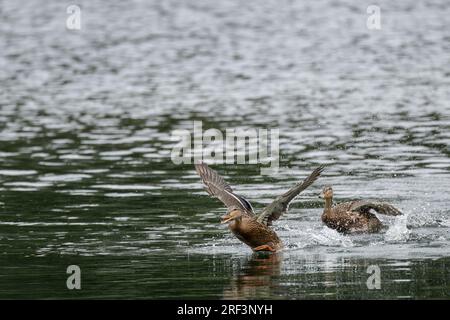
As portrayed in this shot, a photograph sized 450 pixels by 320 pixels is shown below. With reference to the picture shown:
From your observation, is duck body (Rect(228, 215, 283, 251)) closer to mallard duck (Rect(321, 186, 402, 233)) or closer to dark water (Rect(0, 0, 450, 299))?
dark water (Rect(0, 0, 450, 299))

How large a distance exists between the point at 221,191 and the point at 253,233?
1.10m

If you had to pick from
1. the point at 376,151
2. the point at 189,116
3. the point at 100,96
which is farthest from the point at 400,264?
the point at 100,96

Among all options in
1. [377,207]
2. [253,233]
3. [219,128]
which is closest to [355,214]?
[377,207]

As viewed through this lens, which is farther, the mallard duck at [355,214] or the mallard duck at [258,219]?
the mallard duck at [355,214]

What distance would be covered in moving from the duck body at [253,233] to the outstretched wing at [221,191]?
31 centimetres

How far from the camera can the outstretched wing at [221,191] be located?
15064 mm

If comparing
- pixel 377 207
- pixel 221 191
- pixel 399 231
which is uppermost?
pixel 221 191

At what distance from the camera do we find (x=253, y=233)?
14.6 meters

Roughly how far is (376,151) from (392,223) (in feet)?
17.3

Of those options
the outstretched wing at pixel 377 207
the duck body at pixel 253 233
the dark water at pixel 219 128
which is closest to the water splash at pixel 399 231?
the dark water at pixel 219 128

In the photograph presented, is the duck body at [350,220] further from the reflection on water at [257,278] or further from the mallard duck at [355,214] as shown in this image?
the reflection on water at [257,278]

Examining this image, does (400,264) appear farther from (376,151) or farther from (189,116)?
(189,116)

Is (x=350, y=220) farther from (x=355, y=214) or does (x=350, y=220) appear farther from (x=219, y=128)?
(x=219, y=128)

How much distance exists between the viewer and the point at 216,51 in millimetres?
37500
